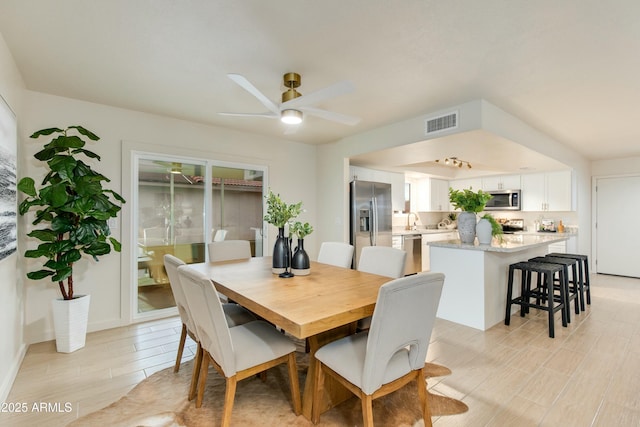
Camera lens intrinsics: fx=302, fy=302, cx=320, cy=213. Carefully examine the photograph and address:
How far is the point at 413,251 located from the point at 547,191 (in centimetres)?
282

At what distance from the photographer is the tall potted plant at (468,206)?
3.38m

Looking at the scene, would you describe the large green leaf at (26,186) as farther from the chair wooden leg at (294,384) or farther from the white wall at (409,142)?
the white wall at (409,142)

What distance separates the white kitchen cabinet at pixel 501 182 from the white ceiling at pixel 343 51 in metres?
3.06

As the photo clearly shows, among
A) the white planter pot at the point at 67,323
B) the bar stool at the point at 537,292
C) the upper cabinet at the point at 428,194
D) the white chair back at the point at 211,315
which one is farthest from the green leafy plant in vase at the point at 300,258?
the upper cabinet at the point at 428,194

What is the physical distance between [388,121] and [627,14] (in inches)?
84.8

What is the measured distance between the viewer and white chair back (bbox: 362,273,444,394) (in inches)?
52.5

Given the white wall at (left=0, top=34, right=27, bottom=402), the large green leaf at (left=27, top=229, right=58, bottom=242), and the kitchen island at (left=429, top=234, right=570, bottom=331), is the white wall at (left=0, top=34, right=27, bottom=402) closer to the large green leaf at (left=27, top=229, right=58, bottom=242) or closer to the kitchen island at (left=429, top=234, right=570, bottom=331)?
the large green leaf at (left=27, top=229, right=58, bottom=242)

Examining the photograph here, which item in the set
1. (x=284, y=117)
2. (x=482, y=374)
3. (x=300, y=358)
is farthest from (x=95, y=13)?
(x=482, y=374)

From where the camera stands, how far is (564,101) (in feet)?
9.81

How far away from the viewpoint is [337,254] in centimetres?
296

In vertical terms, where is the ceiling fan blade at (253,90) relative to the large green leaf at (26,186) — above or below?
above

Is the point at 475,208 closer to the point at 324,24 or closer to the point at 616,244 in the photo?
the point at 324,24

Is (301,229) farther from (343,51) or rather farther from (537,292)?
(537,292)

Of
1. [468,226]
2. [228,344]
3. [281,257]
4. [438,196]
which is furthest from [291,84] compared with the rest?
[438,196]
